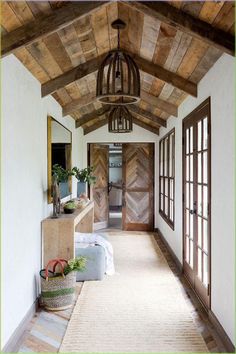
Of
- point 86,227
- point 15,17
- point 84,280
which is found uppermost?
point 15,17

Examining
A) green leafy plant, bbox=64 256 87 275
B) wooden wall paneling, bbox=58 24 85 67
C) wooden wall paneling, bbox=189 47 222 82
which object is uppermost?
wooden wall paneling, bbox=58 24 85 67

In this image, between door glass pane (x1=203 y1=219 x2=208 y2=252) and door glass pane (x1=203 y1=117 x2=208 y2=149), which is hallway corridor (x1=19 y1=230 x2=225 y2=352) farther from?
door glass pane (x1=203 y1=117 x2=208 y2=149)

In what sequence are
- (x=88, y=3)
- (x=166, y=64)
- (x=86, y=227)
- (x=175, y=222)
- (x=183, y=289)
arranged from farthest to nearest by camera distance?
(x=86, y=227) → (x=175, y=222) → (x=183, y=289) → (x=166, y=64) → (x=88, y=3)

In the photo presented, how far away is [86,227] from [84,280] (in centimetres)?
179

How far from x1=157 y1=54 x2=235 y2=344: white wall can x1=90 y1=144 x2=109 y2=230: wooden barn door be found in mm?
5234

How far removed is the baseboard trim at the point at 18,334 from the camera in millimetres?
2803

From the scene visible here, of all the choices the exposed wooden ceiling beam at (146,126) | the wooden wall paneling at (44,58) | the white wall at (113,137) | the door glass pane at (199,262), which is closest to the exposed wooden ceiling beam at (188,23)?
the wooden wall paneling at (44,58)

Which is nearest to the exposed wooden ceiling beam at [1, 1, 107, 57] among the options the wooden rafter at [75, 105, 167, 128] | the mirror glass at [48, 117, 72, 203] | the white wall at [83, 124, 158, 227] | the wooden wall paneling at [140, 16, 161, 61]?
the wooden wall paneling at [140, 16, 161, 61]

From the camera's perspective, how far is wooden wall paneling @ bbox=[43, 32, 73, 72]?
3.32 meters

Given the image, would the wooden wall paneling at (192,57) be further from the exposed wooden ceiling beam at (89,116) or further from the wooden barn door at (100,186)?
the wooden barn door at (100,186)

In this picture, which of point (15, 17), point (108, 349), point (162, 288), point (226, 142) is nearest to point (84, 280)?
point (162, 288)

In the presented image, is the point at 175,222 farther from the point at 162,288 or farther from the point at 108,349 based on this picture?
the point at 108,349

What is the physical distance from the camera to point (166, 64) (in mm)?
4098

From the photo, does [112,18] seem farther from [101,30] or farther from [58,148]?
[58,148]
